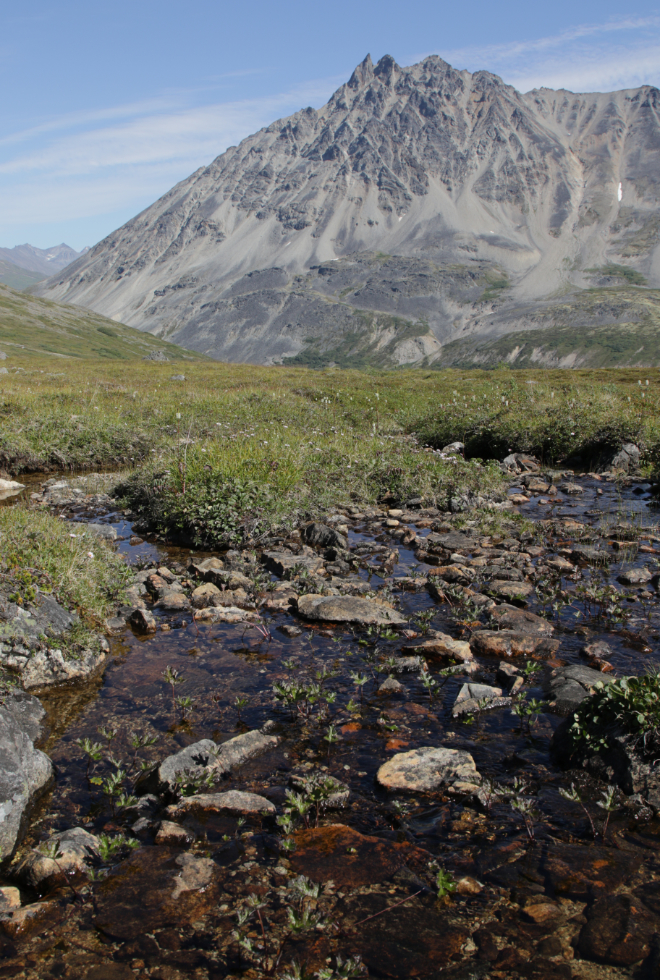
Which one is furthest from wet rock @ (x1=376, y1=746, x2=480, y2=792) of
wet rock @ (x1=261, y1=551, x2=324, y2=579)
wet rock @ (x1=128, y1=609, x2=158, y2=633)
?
wet rock @ (x1=261, y1=551, x2=324, y2=579)

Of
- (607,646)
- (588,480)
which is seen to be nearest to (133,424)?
(588,480)

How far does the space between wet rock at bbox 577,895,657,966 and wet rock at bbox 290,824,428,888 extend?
131 centimetres

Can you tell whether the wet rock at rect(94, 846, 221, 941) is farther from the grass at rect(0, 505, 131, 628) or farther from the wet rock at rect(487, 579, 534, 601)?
the wet rock at rect(487, 579, 534, 601)

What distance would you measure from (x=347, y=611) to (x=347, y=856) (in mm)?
4975

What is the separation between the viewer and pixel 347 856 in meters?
5.30

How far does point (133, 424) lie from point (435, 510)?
13942 mm

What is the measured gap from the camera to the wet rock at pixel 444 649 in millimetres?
8789

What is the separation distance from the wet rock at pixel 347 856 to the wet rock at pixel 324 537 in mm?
8603

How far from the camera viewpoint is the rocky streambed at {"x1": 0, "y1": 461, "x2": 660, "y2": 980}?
178 inches

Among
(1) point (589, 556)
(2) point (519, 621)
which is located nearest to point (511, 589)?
(2) point (519, 621)

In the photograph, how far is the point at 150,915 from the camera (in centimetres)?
473

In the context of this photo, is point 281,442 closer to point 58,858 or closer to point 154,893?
point 58,858

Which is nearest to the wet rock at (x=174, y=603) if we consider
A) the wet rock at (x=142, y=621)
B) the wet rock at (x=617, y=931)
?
the wet rock at (x=142, y=621)

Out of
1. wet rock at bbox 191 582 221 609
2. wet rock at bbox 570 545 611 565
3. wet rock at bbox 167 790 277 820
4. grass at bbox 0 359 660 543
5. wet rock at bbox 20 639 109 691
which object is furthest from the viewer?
grass at bbox 0 359 660 543
